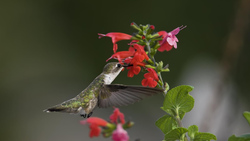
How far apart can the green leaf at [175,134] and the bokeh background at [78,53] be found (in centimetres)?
266

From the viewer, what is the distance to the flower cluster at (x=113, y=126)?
2.71 ft

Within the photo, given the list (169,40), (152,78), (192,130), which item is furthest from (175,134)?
(169,40)

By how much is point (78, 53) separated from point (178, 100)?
361 cm

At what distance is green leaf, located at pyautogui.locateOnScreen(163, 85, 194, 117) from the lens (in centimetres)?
113

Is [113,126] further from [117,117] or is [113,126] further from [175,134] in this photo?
[175,134]

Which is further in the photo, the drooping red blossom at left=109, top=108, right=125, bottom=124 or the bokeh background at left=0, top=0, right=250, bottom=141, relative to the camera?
the bokeh background at left=0, top=0, right=250, bottom=141

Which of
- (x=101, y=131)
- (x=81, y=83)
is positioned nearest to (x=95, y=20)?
(x=81, y=83)

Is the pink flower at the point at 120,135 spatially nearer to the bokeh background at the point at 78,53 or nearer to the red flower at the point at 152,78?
the red flower at the point at 152,78

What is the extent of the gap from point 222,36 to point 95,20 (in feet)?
5.79

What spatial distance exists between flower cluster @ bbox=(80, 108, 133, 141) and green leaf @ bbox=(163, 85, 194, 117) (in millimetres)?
285

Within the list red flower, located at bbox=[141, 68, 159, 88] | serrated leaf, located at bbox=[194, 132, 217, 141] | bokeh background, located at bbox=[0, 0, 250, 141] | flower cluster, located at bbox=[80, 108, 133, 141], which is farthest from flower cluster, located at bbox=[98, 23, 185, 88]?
bokeh background, located at bbox=[0, 0, 250, 141]

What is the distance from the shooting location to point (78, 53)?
4.64 meters

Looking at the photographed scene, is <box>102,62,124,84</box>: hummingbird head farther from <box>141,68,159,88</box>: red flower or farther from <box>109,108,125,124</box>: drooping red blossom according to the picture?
<box>109,108,125,124</box>: drooping red blossom

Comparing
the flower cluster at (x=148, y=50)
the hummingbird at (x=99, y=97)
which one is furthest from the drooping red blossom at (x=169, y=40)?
the hummingbird at (x=99, y=97)
